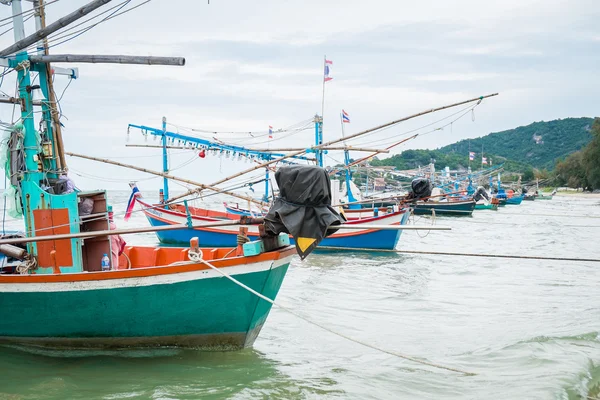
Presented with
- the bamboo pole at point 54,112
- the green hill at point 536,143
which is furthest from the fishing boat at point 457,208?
the green hill at point 536,143

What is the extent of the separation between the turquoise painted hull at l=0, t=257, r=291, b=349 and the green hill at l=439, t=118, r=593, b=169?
146m

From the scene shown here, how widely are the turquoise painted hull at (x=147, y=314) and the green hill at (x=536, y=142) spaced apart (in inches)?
5740

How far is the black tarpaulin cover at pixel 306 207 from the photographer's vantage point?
21.4 ft

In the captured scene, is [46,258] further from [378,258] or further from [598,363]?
[378,258]

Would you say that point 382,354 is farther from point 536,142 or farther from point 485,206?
point 536,142

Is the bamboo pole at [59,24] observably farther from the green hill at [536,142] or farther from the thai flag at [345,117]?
the green hill at [536,142]

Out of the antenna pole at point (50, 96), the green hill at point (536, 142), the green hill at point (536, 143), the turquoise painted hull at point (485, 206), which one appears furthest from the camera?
the green hill at point (536, 142)

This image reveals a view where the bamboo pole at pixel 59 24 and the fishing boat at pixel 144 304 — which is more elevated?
the bamboo pole at pixel 59 24

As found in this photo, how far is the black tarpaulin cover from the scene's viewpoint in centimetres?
654

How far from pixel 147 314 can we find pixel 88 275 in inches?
34.9

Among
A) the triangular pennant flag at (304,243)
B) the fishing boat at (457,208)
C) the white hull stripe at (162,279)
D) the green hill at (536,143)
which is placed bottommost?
the fishing boat at (457,208)

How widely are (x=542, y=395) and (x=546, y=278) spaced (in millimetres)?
8843

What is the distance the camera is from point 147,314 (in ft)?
23.4

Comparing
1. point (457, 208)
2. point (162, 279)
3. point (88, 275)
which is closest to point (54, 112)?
point (88, 275)
